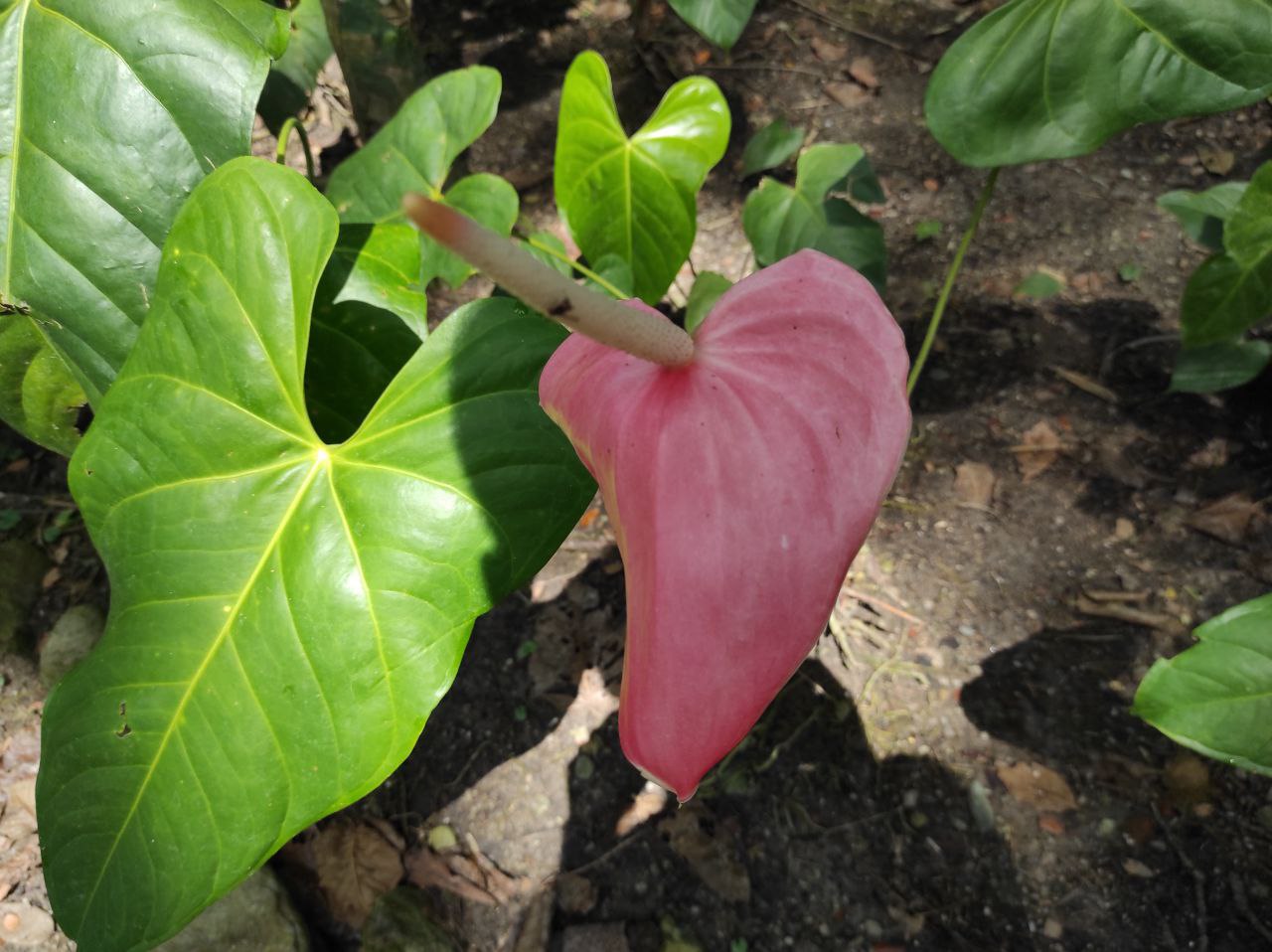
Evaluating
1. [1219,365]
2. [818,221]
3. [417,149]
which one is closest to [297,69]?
[417,149]

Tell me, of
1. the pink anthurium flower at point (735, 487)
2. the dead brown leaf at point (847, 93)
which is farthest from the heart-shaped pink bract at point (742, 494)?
the dead brown leaf at point (847, 93)

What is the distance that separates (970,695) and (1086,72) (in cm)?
76

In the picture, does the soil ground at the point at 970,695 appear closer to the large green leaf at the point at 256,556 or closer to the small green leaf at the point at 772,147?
the small green leaf at the point at 772,147

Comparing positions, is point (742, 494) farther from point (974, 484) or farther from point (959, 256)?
point (974, 484)

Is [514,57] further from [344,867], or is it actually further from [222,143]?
[344,867]

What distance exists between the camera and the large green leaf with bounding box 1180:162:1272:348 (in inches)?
38.4

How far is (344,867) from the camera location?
1.13 meters

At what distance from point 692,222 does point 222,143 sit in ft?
1.89

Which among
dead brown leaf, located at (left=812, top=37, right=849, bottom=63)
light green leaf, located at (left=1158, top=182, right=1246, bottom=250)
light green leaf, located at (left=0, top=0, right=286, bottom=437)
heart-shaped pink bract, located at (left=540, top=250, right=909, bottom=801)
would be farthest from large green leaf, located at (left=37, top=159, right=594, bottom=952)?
dead brown leaf, located at (left=812, top=37, right=849, bottom=63)

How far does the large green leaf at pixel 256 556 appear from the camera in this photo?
2.11ft

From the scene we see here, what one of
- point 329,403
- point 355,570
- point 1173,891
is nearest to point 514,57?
point 329,403

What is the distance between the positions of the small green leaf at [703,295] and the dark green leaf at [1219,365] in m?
0.68

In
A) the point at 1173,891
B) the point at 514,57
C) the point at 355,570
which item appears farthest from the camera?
the point at 514,57

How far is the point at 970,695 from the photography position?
1169mm
